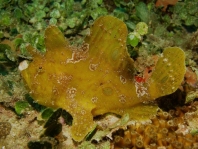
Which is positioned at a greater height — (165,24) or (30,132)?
(165,24)

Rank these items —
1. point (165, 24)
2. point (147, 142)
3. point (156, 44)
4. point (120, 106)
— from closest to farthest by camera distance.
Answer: point (147, 142), point (120, 106), point (156, 44), point (165, 24)

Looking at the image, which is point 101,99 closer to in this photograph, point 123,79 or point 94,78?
point 94,78

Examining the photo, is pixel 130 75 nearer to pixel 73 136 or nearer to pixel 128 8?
pixel 73 136

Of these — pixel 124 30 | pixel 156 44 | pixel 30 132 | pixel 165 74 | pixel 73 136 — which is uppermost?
pixel 124 30

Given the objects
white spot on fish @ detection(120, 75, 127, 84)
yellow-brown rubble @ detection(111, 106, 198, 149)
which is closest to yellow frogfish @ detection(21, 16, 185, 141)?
white spot on fish @ detection(120, 75, 127, 84)

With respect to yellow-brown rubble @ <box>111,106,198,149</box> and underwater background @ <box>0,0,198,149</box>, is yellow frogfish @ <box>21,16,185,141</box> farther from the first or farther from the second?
yellow-brown rubble @ <box>111,106,198,149</box>

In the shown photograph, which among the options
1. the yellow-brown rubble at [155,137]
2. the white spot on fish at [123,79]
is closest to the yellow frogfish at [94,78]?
the white spot on fish at [123,79]

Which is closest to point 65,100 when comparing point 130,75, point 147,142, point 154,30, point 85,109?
point 85,109
